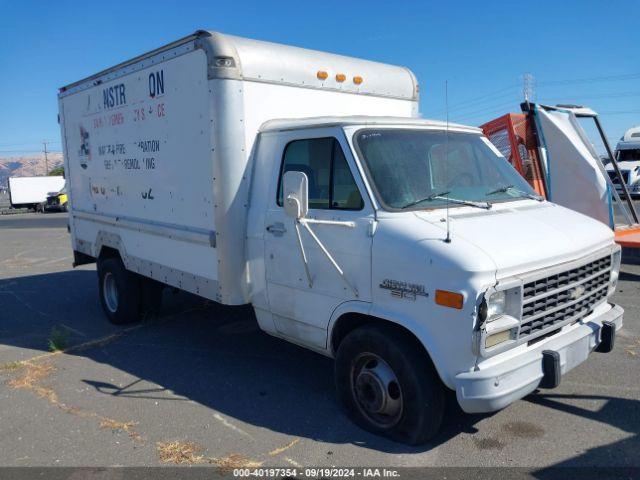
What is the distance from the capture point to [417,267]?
3424 millimetres

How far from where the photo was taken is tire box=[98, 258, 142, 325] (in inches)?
267

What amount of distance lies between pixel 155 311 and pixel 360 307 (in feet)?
13.4

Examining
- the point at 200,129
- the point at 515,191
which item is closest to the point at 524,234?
the point at 515,191

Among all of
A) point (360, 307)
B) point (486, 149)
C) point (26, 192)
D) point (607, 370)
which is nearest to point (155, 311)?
Result: point (360, 307)

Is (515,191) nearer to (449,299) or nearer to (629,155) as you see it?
(449,299)

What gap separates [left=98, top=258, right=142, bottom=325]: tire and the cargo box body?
1.02 feet

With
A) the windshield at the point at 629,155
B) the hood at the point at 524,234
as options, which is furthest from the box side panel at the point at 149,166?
the windshield at the point at 629,155

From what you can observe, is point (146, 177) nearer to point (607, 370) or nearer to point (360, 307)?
point (360, 307)

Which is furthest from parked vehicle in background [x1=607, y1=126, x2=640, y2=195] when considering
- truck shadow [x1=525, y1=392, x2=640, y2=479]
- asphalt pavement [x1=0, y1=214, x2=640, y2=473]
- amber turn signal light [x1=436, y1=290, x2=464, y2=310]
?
amber turn signal light [x1=436, y1=290, x2=464, y2=310]

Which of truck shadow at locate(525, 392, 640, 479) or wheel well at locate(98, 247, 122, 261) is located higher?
wheel well at locate(98, 247, 122, 261)

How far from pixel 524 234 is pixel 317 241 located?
4.60ft

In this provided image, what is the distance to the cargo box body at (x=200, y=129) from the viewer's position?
15.4 ft

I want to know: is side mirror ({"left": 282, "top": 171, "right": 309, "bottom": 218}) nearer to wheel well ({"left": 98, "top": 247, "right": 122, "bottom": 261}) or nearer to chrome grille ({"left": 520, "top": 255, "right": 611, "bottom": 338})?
chrome grille ({"left": 520, "top": 255, "right": 611, "bottom": 338})

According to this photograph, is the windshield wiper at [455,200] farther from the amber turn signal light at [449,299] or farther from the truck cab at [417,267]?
the amber turn signal light at [449,299]
